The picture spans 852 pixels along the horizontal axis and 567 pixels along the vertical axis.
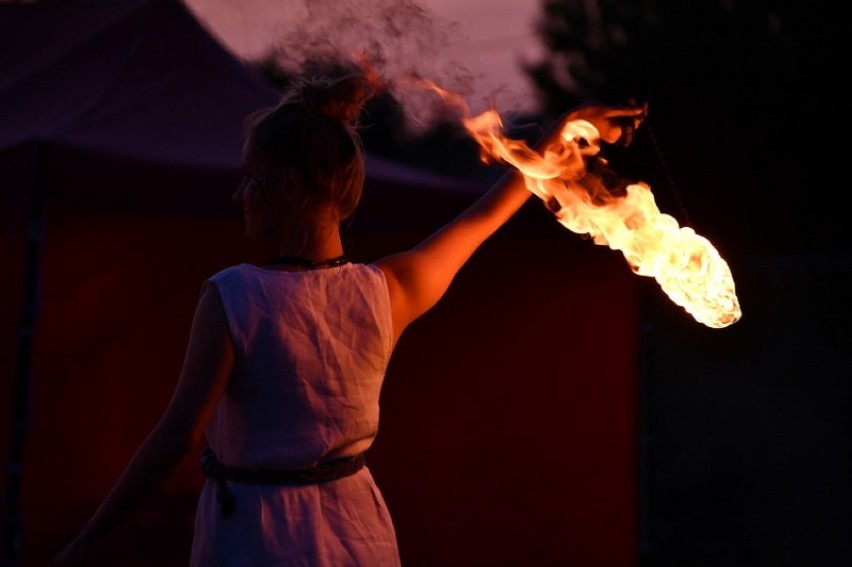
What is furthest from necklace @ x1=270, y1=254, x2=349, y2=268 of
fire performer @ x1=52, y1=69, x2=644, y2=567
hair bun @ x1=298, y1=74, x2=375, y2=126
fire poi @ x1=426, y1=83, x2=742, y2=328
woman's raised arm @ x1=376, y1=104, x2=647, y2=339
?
fire poi @ x1=426, y1=83, x2=742, y2=328

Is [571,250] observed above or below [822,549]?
above

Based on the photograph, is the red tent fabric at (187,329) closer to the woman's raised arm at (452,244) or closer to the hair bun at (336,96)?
the woman's raised arm at (452,244)

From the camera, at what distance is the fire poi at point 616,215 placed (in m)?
2.46

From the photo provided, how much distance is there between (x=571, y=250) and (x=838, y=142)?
28.6 ft

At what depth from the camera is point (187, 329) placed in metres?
4.84

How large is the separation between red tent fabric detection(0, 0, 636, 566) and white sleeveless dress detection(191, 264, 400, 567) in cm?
245

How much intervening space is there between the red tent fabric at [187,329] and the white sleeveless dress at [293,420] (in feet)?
8.03

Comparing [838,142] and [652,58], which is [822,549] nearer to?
[838,142]

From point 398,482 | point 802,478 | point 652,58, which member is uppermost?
point 652,58

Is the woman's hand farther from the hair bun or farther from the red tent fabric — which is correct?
the red tent fabric

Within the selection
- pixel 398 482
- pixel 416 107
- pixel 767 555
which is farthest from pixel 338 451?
pixel 767 555

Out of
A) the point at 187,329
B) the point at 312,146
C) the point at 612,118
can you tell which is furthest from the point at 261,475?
the point at 187,329

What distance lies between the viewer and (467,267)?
16.9 feet

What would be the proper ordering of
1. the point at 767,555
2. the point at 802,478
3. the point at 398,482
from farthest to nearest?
the point at 802,478 < the point at 767,555 < the point at 398,482
